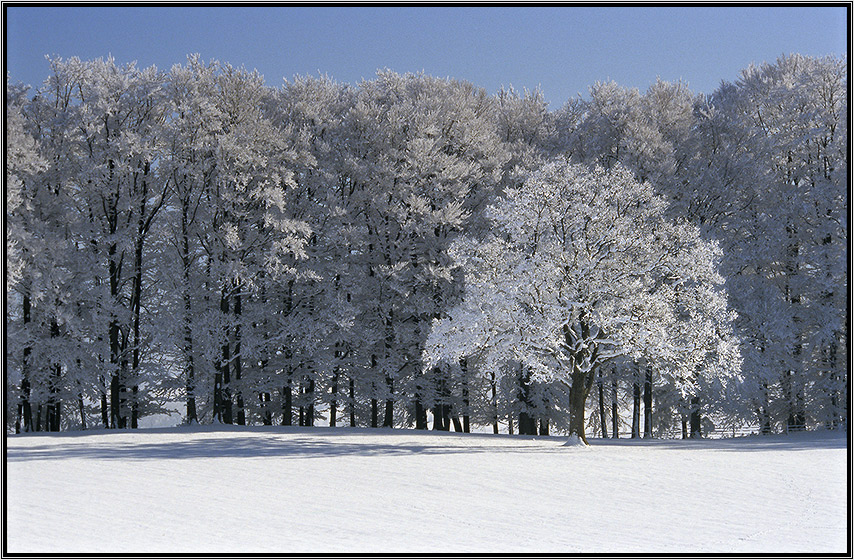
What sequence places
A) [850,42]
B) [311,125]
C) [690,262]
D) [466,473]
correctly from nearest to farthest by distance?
[850,42], [466,473], [690,262], [311,125]

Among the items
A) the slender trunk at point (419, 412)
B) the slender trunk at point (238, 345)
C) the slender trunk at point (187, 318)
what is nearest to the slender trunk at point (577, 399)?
the slender trunk at point (419, 412)

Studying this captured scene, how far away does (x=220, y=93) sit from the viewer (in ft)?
113

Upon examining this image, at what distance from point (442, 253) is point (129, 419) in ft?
53.9

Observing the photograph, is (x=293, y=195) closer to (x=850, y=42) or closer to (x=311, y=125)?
(x=311, y=125)

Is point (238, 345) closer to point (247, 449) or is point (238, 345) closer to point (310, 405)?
point (310, 405)

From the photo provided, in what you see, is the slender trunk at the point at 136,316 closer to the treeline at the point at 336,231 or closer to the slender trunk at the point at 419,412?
the treeline at the point at 336,231

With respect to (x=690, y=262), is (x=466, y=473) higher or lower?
lower

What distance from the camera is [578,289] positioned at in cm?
2689

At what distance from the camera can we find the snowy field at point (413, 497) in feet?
36.8

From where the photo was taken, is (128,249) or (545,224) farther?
(128,249)

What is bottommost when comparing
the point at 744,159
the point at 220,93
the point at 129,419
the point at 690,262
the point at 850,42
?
the point at 129,419

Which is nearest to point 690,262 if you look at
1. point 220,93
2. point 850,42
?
point 850,42

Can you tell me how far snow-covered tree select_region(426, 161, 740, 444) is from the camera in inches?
1012

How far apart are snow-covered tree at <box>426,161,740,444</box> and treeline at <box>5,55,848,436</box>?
19.6ft
